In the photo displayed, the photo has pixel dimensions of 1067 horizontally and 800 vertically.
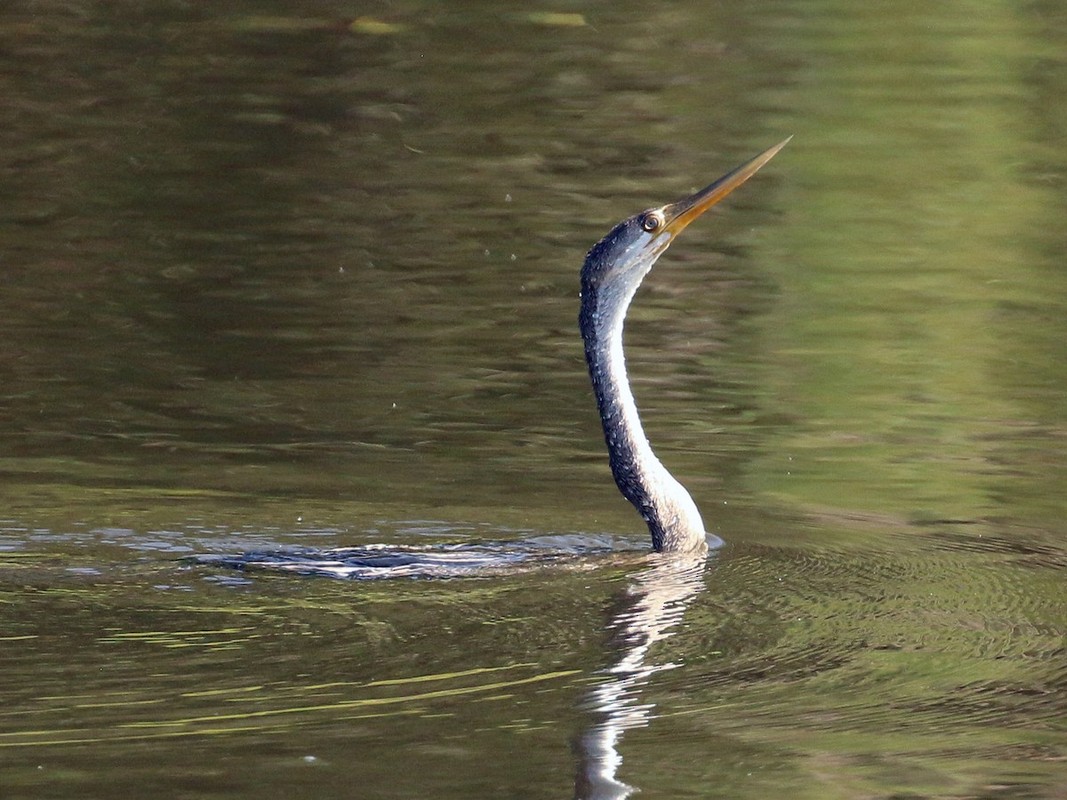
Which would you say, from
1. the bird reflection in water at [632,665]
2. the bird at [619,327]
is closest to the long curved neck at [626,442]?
the bird at [619,327]

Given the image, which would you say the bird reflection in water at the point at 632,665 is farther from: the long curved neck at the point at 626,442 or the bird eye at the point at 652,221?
the bird eye at the point at 652,221

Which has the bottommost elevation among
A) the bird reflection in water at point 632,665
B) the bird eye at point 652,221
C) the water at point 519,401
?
the bird reflection in water at point 632,665

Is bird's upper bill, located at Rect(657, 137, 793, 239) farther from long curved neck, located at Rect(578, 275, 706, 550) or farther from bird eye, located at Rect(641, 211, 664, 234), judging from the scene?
long curved neck, located at Rect(578, 275, 706, 550)

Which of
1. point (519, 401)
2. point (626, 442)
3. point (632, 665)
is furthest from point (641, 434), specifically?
point (519, 401)

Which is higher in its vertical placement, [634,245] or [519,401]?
[634,245]

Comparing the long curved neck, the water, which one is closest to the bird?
the long curved neck

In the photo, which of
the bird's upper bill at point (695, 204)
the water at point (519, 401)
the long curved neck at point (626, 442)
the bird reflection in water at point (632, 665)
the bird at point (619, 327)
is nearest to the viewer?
the bird reflection in water at point (632, 665)

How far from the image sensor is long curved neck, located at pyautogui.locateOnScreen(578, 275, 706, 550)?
7.98m

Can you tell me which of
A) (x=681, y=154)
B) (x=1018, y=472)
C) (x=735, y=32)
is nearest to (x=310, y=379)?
(x=1018, y=472)

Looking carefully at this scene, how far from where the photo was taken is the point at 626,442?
8227 millimetres

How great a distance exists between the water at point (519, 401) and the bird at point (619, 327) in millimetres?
294

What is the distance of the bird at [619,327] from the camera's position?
321 inches

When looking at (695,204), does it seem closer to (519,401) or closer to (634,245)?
(634,245)

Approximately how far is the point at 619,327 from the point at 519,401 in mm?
2021
